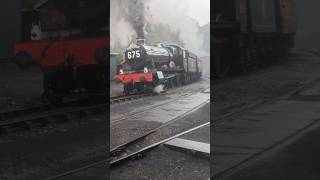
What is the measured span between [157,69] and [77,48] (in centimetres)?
278

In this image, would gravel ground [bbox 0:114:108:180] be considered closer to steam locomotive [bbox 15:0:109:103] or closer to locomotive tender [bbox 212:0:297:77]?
steam locomotive [bbox 15:0:109:103]

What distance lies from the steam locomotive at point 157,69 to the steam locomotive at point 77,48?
11cm

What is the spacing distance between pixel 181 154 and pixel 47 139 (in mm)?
4367

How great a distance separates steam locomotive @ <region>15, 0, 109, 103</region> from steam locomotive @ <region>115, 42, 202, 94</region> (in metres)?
0.11

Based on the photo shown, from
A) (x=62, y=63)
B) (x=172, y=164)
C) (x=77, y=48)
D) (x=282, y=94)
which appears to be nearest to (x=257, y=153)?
(x=77, y=48)

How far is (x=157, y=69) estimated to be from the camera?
1.70 meters

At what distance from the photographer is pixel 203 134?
5.32ft

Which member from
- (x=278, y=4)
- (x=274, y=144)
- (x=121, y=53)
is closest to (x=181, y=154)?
(x=121, y=53)

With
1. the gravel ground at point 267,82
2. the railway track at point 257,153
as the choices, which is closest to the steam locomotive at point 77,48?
the railway track at point 257,153

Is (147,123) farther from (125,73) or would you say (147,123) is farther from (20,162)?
(20,162)

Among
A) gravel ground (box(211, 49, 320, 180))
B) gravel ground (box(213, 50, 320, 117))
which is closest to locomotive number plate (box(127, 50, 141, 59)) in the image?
gravel ground (box(211, 49, 320, 180))

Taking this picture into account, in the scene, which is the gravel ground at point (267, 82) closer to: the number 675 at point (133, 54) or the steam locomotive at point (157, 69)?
the steam locomotive at point (157, 69)

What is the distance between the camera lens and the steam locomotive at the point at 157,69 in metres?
1.63

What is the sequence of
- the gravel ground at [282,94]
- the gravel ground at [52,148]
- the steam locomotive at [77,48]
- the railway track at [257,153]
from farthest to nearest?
the gravel ground at [52,148] < the gravel ground at [282,94] < the railway track at [257,153] < the steam locomotive at [77,48]
